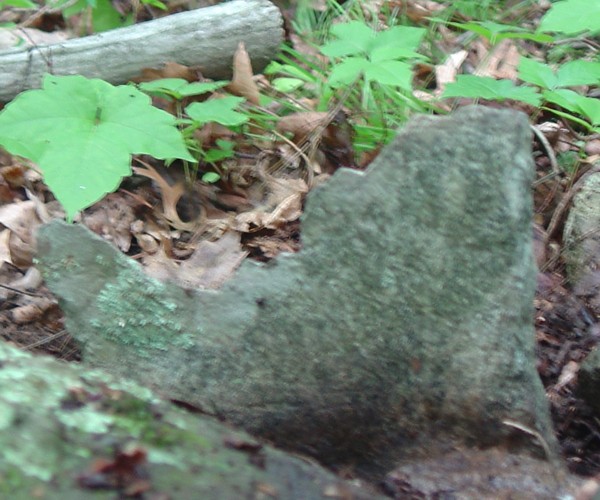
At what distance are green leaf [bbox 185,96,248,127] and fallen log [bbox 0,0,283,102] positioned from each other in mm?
656

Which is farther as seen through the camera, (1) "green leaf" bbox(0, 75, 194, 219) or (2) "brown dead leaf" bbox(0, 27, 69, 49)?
(2) "brown dead leaf" bbox(0, 27, 69, 49)

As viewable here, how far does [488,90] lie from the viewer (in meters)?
2.46

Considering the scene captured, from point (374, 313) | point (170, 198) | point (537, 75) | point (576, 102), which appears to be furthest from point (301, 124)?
point (374, 313)

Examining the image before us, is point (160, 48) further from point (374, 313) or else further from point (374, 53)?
point (374, 313)

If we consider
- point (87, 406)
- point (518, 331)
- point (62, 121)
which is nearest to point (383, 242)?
point (518, 331)

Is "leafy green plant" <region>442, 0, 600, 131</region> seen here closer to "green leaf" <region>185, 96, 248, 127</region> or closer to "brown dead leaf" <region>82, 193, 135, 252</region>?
"green leaf" <region>185, 96, 248, 127</region>

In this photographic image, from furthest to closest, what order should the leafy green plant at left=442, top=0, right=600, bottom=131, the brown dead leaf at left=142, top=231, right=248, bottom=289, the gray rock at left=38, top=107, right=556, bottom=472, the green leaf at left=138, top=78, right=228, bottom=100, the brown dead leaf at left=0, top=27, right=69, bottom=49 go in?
the brown dead leaf at left=0, top=27, right=69, bottom=49, the green leaf at left=138, top=78, right=228, bottom=100, the leafy green plant at left=442, top=0, right=600, bottom=131, the brown dead leaf at left=142, top=231, right=248, bottom=289, the gray rock at left=38, top=107, right=556, bottom=472

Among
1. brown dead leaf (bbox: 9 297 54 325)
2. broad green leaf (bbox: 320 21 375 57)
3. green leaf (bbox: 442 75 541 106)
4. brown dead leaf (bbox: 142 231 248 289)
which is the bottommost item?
brown dead leaf (bbox: 9 297 54 325)

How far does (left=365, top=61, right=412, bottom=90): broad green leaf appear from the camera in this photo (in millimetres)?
2326

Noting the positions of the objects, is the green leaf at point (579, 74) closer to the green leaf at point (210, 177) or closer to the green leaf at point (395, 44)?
the green leaf at point (395, 44)

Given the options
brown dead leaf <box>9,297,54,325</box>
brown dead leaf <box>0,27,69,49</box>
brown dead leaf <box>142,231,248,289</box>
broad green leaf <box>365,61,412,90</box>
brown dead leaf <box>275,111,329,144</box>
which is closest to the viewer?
brown dead leaf <box>142,231,248,289</box>

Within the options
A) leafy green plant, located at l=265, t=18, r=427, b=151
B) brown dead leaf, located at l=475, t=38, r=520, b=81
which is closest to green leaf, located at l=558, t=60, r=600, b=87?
leafy green plant, located at l=265, t=18, r=427, b=151

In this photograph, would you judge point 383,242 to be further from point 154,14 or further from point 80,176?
point 154,14

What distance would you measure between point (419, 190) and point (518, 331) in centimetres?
35
